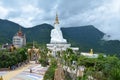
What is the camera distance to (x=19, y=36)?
76438 millimetres

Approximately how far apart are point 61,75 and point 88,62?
338 cm

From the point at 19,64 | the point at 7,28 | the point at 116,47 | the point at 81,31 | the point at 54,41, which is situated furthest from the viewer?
the point at 81,31

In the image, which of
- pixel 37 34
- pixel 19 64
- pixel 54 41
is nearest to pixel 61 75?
Result: pixel 19 64

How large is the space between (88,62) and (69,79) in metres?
2.28

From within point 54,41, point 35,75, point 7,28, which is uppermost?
point 7,28

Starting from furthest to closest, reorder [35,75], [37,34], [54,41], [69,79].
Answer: [37,34], [54,41], [35,75], [69,79]

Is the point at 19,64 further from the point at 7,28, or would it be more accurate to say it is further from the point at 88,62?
the point at 7,28

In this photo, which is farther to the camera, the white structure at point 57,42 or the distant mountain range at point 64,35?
the distant mountain range at point 64,35

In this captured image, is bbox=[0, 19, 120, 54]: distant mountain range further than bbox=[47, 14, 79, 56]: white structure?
Yes

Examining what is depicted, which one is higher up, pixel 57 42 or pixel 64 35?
pixel 64 35

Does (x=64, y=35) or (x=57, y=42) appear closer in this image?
(x=57, y=42)

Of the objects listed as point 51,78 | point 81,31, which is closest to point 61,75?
point 51,78

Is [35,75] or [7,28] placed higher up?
[7,28]

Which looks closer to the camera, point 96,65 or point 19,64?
point 96,65
